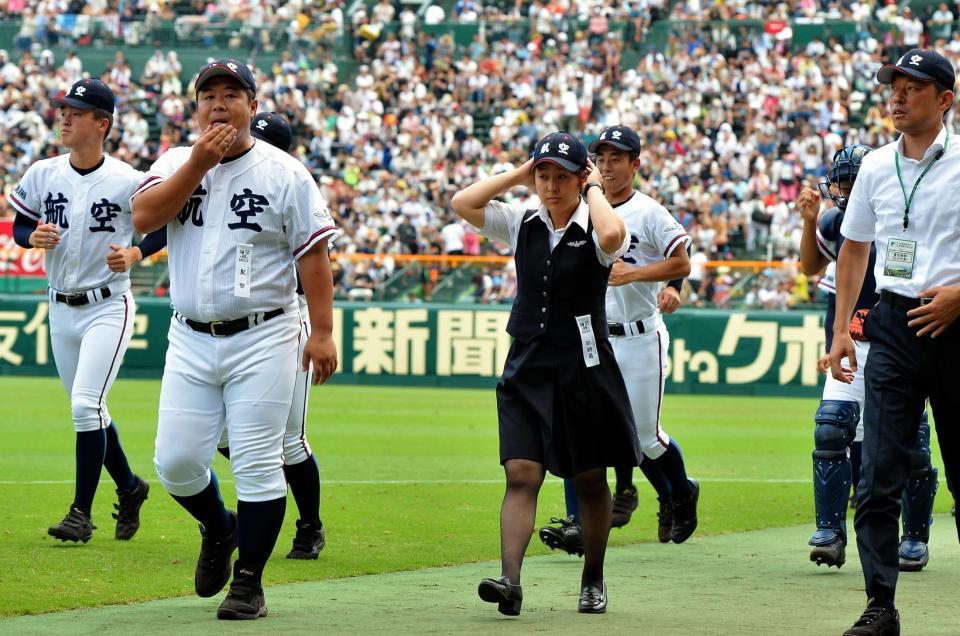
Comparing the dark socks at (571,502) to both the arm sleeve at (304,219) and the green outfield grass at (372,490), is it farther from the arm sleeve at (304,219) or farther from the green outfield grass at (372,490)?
the arm sleeve at (304,219)

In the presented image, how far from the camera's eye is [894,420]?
5941 mm

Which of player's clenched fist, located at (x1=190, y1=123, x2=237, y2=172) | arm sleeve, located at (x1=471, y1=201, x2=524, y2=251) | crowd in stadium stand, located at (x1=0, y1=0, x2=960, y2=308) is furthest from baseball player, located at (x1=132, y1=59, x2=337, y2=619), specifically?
crowd in stadium stand, located at (x1=0, y1=0, x2=960, y2=308)

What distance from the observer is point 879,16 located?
112ft

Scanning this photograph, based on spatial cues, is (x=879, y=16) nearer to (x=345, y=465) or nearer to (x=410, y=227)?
(x=410, y=227)

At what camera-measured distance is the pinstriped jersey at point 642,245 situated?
8625 mm

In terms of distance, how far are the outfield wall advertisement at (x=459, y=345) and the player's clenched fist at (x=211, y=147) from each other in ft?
53.9

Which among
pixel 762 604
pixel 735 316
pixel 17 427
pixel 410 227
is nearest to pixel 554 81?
pixel 410 227

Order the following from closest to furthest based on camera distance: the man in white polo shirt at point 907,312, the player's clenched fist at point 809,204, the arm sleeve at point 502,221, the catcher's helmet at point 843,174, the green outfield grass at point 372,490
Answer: the man in white polo shirt at point 907,312 < the arm sleeve at point 502,221 < the green outfield grass at point 372,490 < the player's clenched fist at point 809,204 < the catcher's helmet at point 843,174

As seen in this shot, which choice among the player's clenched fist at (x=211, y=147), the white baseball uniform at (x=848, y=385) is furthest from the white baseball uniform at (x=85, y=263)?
the white baseball uniform at (x=848, y=385)

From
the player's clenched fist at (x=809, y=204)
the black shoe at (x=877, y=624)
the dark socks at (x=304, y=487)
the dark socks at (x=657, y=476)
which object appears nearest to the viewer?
the black shoe at (x=877, y=624)

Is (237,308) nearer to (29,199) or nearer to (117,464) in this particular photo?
(117,464)

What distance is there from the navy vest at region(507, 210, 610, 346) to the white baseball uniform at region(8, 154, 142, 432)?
292 centimetres

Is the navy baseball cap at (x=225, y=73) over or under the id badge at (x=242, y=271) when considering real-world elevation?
over

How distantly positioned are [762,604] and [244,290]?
108 inches
